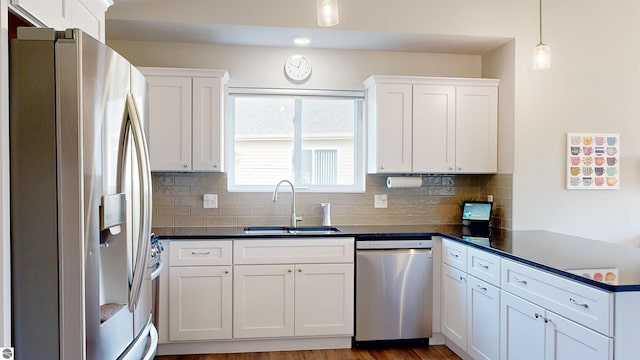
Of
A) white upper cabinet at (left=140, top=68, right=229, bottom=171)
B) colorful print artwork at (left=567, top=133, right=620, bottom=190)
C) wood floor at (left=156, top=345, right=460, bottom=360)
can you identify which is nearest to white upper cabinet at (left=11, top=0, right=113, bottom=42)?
white upper cabinet at (left=140, top=68, right=229, bottom=171)

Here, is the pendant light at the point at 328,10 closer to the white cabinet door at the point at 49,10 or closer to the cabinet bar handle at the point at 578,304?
the white cabinet door at the point at 49,10

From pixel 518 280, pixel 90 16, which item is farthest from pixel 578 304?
pixel 90 16

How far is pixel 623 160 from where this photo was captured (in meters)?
3.53

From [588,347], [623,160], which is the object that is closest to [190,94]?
[588,347]

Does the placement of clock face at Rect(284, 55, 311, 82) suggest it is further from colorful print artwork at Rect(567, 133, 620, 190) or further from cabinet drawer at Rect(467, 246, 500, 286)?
colorful print artwork at Rect(567, 133, 620, 190)

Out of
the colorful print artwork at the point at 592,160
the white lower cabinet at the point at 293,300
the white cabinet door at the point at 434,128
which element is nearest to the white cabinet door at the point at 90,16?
the white lower cabinet at the point at 293,300

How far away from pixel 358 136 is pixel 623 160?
2177mm

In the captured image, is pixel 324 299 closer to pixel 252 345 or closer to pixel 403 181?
pixel 252 345

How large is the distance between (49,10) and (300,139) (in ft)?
7.66

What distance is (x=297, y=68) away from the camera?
12.3 feet

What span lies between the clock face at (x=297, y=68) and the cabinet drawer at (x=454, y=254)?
5.93 ft

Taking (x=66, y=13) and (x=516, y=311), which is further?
(x=516, y=311)

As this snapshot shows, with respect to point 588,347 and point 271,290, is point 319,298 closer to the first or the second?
point 271,290

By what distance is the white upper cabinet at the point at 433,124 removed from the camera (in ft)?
11.7
